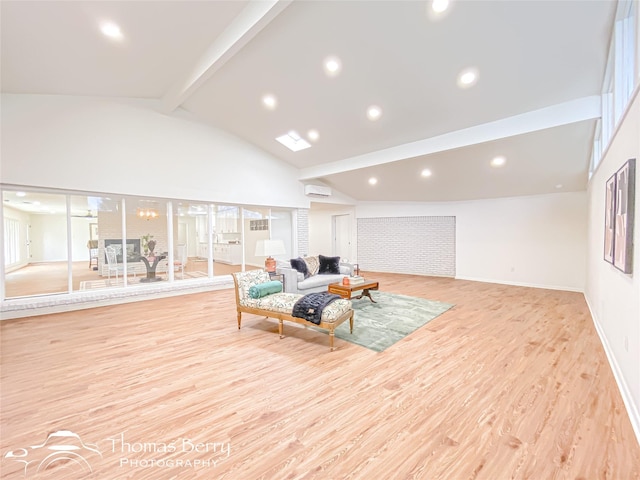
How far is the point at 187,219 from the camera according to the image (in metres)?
6.71

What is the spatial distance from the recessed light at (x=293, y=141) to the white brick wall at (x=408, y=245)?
4.00 m

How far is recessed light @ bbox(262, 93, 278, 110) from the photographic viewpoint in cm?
506

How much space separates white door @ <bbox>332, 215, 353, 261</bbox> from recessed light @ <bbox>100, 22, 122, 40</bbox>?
26.4 feet

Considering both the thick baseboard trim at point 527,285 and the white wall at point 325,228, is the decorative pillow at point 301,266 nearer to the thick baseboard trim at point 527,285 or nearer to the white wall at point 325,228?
the white wall at point 325,228

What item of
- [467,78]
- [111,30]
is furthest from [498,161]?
[111,30]

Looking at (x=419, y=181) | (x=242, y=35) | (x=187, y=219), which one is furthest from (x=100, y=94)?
(x=419, y=181)

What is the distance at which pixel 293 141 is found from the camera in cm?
678

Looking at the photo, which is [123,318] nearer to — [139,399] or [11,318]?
[11,318]

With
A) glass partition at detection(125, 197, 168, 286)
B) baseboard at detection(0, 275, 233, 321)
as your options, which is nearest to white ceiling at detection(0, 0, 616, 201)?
glass partition at detection(125, 197, 168, 286)

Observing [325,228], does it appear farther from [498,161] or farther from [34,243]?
[34,243]

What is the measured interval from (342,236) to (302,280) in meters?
5.68

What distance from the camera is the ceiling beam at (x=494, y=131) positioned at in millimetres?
3879

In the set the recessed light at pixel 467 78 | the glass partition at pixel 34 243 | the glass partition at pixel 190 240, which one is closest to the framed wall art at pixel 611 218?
the recessed light at pixel 467 78

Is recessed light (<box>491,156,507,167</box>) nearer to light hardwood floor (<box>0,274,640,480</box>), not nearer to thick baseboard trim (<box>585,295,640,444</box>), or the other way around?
light hardwood floor (<box>0,274,640,480</box>)
